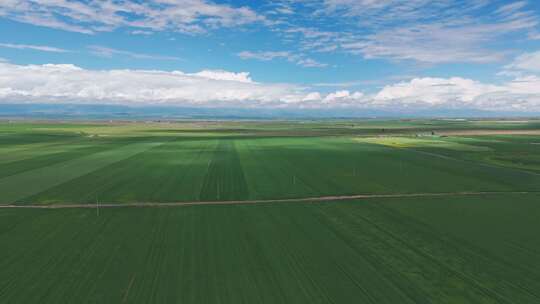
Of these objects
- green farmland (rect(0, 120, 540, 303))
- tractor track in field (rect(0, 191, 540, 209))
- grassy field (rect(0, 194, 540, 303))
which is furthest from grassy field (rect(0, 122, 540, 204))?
grassy field (rect(0, 194, 540, 303))

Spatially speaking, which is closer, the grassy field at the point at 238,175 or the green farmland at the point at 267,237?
the green farmland at the point at 267,237

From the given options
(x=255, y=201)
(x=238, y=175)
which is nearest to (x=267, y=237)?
(x=255, y=201)

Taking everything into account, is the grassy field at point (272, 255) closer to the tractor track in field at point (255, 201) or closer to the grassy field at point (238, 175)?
the tractor track in field at point (255, 201)

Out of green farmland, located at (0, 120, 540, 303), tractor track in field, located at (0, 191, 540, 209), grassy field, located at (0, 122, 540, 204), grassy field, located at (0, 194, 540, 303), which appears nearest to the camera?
grassy field, located at (0, 194, 540, 303)

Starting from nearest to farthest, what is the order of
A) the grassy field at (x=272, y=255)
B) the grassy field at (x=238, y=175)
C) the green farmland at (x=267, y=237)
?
the grassy field at (x=272, y=255), the green farmland at (x=267, y=237), the grassy field at (x=238, y=175)

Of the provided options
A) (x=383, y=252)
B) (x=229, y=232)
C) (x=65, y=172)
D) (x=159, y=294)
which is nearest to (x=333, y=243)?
(x=383, y=252)

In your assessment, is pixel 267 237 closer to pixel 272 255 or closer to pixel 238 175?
pixel 272 255

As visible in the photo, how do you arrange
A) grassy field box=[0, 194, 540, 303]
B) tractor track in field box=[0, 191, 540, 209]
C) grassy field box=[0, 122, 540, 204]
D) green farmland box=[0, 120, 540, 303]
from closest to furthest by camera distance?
grassy field box=[0, 194, 540, 303]
green farmland box=[0, 120, 540, 303]
tractor track in field box=[0, 191, 540, 209]
grassy field box=[0, 122, 540, 204]

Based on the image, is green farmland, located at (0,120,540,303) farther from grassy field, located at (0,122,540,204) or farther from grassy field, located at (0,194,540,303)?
grassy field, located at (0,122,540,204)

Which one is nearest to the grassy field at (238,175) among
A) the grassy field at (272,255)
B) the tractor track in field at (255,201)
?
the tractor track in field at (255,201)
